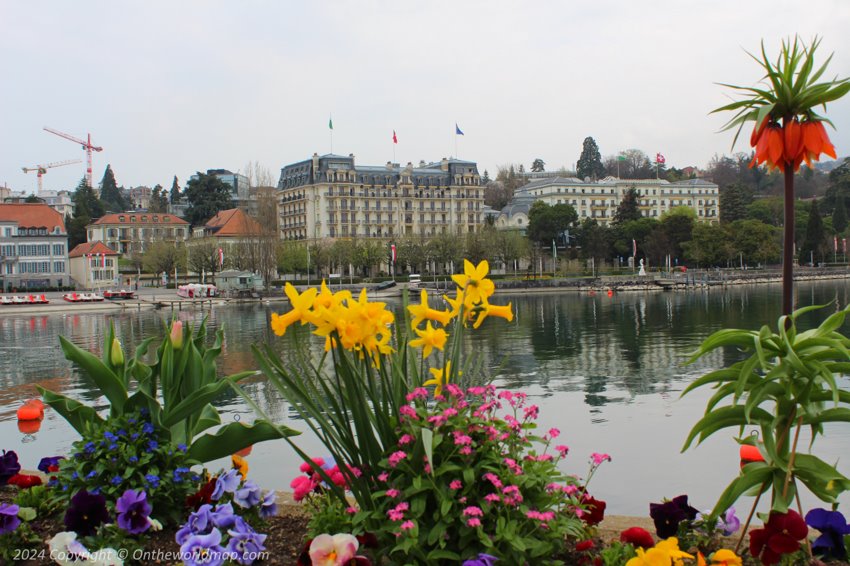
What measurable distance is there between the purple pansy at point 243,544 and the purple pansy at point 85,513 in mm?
673

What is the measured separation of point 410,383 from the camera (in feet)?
12.8

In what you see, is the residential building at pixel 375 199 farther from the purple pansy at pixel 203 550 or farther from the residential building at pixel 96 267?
the purple pansy at pixel 203 550

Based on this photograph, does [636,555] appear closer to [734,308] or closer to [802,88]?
[802,88]

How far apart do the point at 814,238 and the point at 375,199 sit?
55.1 metres

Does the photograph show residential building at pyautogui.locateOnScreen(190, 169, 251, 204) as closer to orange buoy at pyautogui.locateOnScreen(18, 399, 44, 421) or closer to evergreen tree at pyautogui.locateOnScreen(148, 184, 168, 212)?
evergreen tree at pyautogui.locateOnScreen(148, 184, 168, 212)

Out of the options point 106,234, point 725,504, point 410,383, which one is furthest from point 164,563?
point 106,234

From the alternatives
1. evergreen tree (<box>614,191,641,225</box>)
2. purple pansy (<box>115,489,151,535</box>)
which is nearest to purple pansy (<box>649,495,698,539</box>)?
purple pansy (<box>115,489,151,535</box>)

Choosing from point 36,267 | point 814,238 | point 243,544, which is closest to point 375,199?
point 36,267

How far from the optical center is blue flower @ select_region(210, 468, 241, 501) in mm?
3858

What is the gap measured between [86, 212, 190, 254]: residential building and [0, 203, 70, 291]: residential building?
49.1 ft

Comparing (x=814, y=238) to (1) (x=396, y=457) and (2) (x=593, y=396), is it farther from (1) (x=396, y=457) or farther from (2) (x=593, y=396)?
(1) (x=396, y=457)

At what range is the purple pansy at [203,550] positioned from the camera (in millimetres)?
3172

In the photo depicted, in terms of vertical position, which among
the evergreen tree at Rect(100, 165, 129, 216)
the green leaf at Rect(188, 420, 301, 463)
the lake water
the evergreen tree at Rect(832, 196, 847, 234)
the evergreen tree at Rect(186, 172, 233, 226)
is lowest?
the lake water

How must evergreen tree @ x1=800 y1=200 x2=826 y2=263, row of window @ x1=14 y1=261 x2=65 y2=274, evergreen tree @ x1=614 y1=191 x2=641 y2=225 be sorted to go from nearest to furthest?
1. row of window @ x1=14 y1=261 x2=65 y2=274
2. evergreen tree @ x1=800 y1=200 x2=826 y2=263
3. evergreen tree @ x1=614 y1=191 x2=641 y2=225
